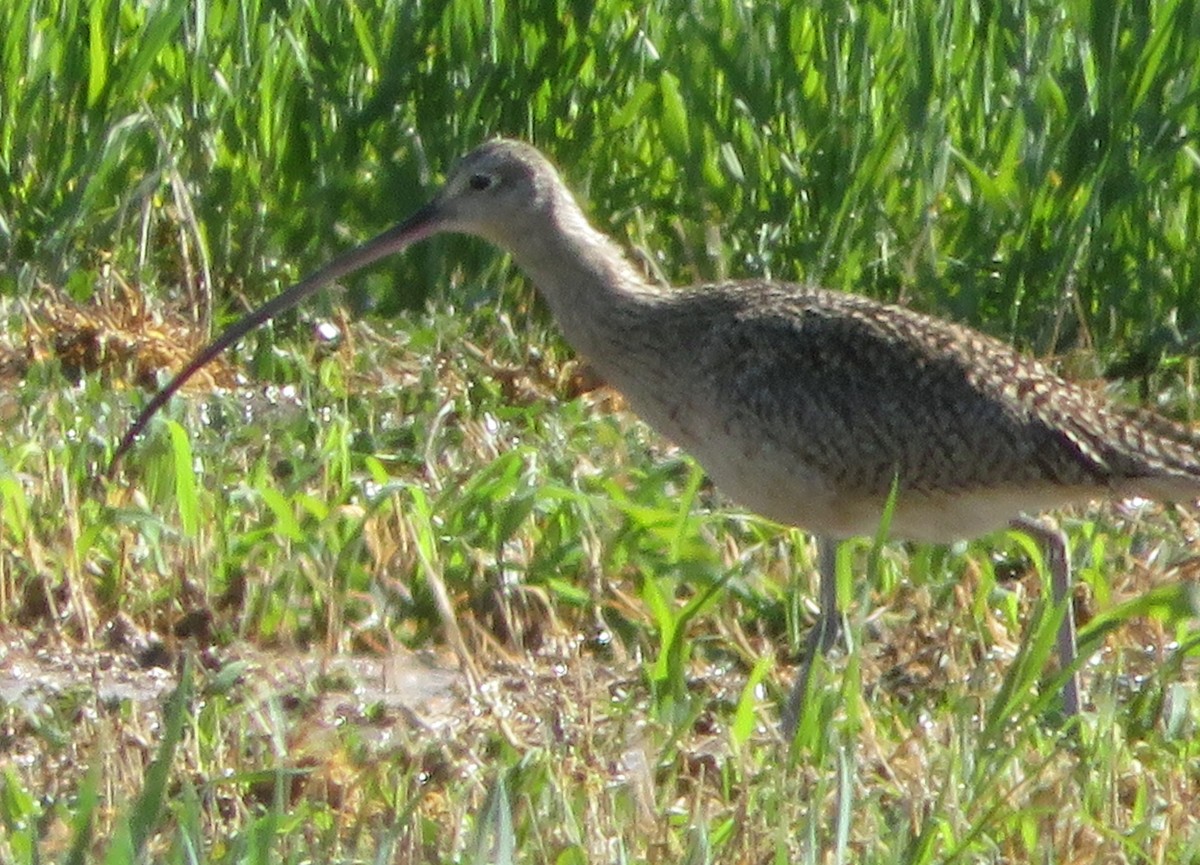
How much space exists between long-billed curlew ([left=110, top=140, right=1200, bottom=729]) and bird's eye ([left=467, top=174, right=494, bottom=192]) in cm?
58

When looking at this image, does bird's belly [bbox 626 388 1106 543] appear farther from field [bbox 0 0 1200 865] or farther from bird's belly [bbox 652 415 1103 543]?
field [bbox 0 0 1200 865]

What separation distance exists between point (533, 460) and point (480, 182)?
25.7 inches

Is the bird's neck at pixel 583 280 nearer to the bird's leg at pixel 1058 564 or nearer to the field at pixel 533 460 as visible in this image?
the field at pixel 533 460

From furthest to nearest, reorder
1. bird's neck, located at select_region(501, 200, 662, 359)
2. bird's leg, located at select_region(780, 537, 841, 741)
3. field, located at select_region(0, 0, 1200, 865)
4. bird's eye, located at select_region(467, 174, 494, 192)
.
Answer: bird's eye, located at select_region(467, 174, 494, 192), bird's neck, located at select_region(501, 200, 662, 359), bird's leg, located at select_region(780, 537, 841, 741), field, located at select_region(0, 0, 1200, 865)

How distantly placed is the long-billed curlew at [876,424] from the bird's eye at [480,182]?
0.58m

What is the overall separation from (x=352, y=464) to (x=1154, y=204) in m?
2.36

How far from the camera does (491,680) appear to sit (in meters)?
5.39

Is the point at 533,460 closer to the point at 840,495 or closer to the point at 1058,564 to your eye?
the point at 840,495

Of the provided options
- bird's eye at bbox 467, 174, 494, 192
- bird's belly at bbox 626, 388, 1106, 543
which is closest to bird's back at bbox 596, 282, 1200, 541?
bird's belly at bbox 626, 388, 1106, 543

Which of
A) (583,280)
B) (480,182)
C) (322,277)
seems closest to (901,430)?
(583,280)

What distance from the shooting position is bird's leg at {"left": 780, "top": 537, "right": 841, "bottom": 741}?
5.19 m

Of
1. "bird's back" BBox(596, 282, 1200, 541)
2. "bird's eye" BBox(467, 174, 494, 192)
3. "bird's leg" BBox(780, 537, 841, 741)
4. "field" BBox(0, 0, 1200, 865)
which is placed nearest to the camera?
"field" BBox(0, 0, 1200, 865)

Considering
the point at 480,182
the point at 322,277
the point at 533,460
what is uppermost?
the point at 480,182

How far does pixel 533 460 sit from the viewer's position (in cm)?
623
